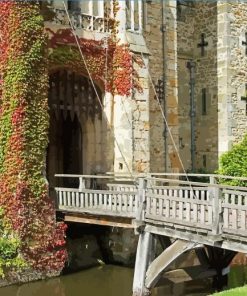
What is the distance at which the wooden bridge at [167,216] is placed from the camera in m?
9.60

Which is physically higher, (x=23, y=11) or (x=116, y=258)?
(x=23, y=11)

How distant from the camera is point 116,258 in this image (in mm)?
15414

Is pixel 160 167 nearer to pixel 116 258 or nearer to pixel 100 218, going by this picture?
pixel 116 258

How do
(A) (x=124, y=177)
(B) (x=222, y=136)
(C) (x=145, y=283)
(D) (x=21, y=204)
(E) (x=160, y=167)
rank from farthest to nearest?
(B) (x=222, y=136) < (E) (x=160, y=167) < (A) (x=124, y=177) < (D) (x=21, y=204) < (C) (x=145, y=283)

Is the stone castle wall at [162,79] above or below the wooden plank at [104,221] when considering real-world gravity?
above

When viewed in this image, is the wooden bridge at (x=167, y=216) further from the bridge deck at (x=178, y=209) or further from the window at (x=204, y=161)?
the window at (x=204, y=161)

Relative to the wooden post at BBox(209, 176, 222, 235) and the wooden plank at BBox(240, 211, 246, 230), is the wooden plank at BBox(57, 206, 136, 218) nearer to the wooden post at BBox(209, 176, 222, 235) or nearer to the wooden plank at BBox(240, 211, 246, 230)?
the wooden post at BBox(209, 176, 222, 235)

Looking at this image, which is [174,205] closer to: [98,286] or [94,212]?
[94,212]

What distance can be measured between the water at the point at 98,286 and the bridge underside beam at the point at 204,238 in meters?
1.36

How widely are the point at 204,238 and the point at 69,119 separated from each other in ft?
30.4

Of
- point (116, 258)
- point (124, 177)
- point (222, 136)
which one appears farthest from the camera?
point (222, 136)

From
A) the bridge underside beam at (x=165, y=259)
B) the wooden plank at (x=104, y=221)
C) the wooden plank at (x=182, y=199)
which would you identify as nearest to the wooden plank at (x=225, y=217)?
the wooden plank at (x=182, y=199)

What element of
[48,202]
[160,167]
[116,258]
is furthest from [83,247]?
[160,167]

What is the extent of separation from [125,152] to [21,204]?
3.79m
